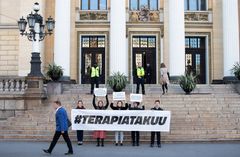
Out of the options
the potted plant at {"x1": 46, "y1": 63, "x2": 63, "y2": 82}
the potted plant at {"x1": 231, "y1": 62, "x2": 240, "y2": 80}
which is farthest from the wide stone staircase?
the potted plant at {"x1": 46, "y1": 63, "x2": 63, "y2": 82}

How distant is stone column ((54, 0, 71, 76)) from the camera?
30.8m

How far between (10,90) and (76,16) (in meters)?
11.6

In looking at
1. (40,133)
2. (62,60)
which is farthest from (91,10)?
(40,133)

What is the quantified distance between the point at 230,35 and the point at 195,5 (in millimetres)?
5170

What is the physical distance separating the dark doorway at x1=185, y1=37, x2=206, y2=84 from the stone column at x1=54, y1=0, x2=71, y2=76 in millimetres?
10356

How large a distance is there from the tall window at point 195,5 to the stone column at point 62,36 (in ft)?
34.0

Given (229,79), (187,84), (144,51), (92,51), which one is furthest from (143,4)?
(187,84)

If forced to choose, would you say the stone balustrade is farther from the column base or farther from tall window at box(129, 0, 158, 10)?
the column base

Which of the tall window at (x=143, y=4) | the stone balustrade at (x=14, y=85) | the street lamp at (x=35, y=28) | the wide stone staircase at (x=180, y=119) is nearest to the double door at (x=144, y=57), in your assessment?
the tall window at (x=143, y=4)

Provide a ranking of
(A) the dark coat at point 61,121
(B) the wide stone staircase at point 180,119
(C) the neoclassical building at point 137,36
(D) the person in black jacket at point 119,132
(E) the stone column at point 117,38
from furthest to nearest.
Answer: (C) the neoclassical building at point 137,36 < (E) the stone column at point 117,38 < (B) the wide stone staircase at point 180,119 < (D) the person in black jacket at point 119,132 < (A) the dark coat at point 61,121

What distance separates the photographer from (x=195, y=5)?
35562mm

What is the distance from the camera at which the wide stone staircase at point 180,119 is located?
1934 centimetres

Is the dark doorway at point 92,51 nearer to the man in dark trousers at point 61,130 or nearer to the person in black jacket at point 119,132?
the person in black jacket at point 119,132

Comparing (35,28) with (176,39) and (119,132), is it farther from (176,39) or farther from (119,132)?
(176,39)
